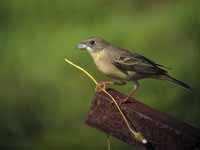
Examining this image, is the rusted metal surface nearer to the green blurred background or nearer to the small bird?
the small bird

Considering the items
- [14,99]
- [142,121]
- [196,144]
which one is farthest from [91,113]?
[14,99]

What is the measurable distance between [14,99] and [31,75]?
1.29ft

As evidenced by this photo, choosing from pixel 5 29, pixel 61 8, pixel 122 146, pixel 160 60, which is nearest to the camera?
pixel 122 146

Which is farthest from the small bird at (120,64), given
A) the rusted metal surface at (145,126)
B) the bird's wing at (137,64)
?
the rusted metal surface at (145,126)

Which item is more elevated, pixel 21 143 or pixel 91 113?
pixel 91 113

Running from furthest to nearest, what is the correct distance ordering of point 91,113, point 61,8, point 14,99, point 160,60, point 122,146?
point 61,8 → point 160,60 → point 14,99 → point 122,146 → point 91,113

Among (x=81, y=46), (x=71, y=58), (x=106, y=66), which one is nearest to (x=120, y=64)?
(x=106, y=66)

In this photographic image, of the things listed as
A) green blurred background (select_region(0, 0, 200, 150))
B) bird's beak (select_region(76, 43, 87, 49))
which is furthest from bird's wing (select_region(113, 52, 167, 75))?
green blurred background (select_region(0, 0, 200, 150))

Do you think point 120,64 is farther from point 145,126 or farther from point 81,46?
point 145,126

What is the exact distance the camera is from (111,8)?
8102 mm

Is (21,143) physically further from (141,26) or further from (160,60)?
(141,26)

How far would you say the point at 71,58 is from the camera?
275 inches

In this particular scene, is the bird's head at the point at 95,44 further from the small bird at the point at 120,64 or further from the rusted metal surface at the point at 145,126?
the rusted metal surface at the point at 145,126

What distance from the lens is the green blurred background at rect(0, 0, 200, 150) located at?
6.05m
